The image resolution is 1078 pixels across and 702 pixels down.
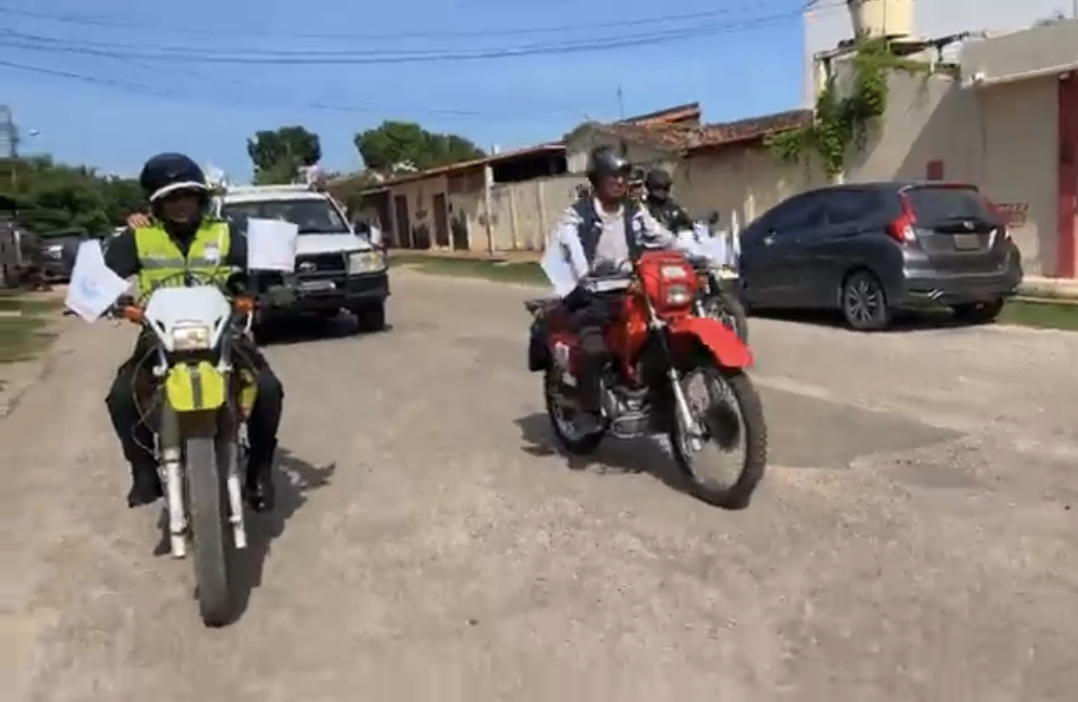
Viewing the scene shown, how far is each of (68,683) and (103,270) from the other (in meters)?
1.80

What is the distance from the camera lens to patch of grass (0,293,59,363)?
51.3ft

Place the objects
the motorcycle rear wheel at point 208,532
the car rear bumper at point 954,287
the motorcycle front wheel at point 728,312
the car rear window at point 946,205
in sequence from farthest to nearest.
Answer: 1. the car rear window at point 946,205
2. the car rear bumper at point 954,287
3. the motorcycle front wheel at point 728,312
4. the motorcycle rear wheel at point 208,532

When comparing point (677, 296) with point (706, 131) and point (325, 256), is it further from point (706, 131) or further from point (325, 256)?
point (706, 131)

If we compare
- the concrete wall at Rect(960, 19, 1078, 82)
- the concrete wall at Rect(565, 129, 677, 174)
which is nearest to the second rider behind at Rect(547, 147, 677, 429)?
the concrete wall at Rect(960, 19, 1078, 82)

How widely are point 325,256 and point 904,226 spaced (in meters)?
6.46

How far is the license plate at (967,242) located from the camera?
12.9 metres

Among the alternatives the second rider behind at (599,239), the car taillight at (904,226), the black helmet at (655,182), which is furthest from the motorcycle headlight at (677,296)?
the car taillight at (904,226)

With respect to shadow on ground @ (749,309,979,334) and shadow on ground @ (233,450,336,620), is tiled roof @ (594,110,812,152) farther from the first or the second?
shadow on ground @ (233,450,336,620)

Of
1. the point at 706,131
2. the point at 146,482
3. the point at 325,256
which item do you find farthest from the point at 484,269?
the point at 146,482

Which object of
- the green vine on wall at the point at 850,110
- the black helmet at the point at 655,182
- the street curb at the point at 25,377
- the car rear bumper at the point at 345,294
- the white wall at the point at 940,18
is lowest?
the street curb at the point at 25,377

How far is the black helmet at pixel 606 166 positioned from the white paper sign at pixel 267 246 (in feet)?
6.33

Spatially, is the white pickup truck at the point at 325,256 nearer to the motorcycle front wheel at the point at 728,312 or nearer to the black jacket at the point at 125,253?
the motorcycle front wheel at the point at 728,312

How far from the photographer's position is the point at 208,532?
4.81 meters

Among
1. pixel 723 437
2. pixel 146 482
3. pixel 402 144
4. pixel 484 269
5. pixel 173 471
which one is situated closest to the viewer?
pixel 173 471
